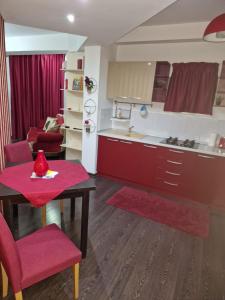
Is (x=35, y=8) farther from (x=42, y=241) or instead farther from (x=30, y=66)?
(x=30, y=66)

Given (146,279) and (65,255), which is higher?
(65,255)

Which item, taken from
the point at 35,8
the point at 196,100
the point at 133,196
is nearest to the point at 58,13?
the point at 35,8

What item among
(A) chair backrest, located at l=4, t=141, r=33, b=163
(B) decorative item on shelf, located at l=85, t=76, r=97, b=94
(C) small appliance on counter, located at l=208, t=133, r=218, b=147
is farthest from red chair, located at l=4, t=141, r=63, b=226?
(C) small appliance on counter, located at l=208, t=133, r=218, b=147

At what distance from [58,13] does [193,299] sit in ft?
9.85

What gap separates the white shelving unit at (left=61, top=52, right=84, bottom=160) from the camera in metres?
3.89

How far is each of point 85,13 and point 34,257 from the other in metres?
2.34

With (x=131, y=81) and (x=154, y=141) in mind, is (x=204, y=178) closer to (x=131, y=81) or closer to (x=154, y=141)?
(x=154, y=141)

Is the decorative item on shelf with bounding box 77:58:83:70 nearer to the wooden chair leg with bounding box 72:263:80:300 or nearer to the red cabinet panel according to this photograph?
the red cabinet panel

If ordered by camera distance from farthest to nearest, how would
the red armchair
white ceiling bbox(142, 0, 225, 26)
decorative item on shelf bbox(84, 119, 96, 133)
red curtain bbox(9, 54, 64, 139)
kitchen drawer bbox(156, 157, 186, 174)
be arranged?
red curtain bbox(9, 54, 64, 139) < the red armchair < decorative item on shelf bbox(84, 119, 96, 133) < kitchen drawer bbox(156, 157, 186, 174) < white ceiling bbox(142, 0, 225, 26)

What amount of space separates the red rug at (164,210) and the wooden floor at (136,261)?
11 cm

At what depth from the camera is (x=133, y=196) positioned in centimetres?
330

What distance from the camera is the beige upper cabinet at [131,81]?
3.44 metres

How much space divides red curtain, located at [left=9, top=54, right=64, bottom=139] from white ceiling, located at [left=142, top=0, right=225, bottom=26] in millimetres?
2881

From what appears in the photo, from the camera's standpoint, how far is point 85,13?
2.25m
